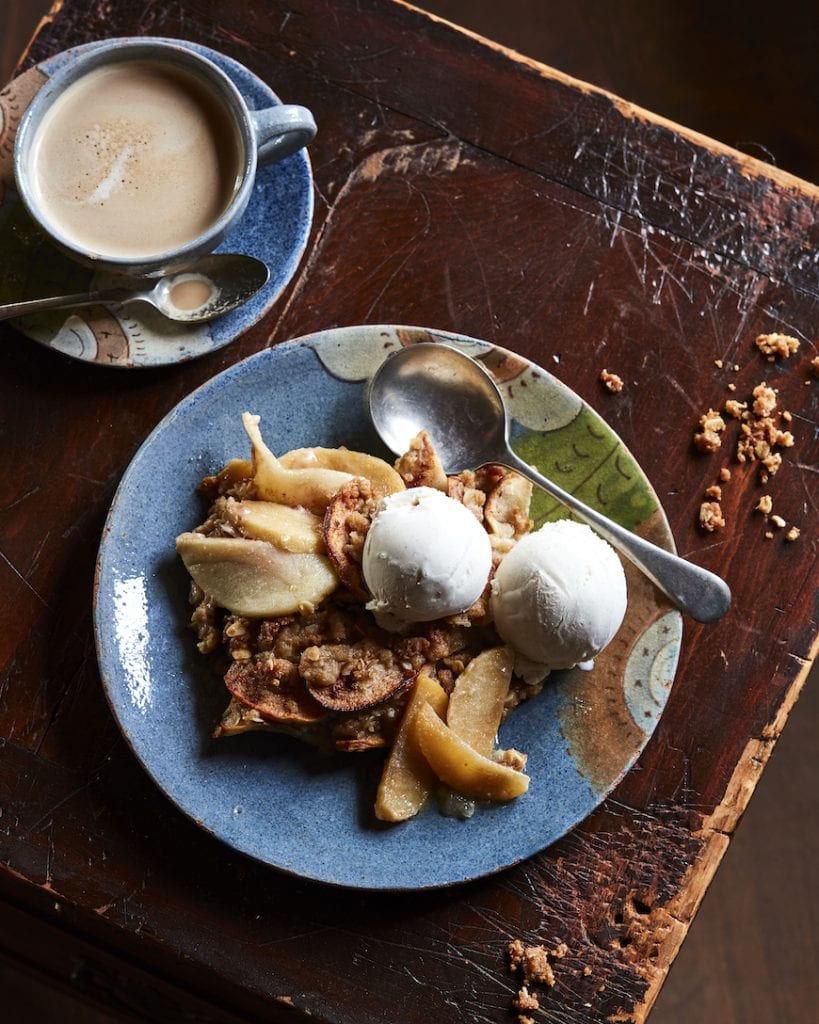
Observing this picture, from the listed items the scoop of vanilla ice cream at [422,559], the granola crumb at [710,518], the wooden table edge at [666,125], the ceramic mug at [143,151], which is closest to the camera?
the scoop of vanilla ice cream at [422,559]

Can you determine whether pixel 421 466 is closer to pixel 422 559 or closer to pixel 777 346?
pixel 422 559

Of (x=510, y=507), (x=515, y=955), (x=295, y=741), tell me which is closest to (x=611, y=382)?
(x=510, y=507)

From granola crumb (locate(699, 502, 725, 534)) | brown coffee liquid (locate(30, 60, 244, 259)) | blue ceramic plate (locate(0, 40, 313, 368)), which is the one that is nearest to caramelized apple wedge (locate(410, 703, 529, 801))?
granola crumb (locate(699, 502, 725, 534))

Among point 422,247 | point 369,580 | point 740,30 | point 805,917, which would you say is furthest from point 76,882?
point 740,30

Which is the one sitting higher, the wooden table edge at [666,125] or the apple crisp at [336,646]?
the wooden table edge at [666,125]

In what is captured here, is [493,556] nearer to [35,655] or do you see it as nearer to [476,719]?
[476,719]

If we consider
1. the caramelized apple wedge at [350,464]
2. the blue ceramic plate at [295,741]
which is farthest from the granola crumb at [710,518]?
the caramelized apple wedge at [350,464]

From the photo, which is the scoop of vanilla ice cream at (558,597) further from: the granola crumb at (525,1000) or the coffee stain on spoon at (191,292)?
the coffee stain on spoon at (191,292)
